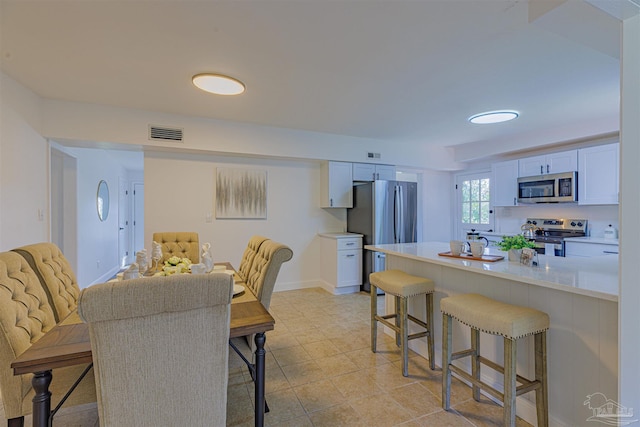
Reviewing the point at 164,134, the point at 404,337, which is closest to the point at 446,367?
the point at 404,337

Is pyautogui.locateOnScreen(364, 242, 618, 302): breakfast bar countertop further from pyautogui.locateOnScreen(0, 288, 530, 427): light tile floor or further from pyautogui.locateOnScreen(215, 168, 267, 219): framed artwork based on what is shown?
pyautogui.locateOnScreen(215, 168, 267, 219): framed artwork

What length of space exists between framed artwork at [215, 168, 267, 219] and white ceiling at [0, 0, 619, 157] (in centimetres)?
95

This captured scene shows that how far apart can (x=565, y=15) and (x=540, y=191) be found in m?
3.53

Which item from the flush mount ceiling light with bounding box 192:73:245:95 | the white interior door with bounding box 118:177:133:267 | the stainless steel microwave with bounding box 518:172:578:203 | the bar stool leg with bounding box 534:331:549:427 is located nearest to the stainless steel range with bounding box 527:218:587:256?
the stainless steel microwave with bounding box 518:172:578:203

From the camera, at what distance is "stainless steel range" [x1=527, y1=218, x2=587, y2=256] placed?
3957mm

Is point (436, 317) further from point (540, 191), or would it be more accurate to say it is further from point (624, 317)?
point (540, 191)

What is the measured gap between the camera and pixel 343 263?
437cm

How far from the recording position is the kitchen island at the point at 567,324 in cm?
141

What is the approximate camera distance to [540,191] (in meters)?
4.25

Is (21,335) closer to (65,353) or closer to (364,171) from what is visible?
(65,353)

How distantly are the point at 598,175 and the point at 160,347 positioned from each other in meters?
4.97

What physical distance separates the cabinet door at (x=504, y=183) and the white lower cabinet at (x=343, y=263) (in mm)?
2464

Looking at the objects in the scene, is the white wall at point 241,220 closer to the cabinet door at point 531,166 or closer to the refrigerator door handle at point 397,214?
the refrigerator door handle at point 397,214

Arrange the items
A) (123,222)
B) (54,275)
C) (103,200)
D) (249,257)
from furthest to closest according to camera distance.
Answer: (123,222) → (103,200) → (249,257) → (54,275)
